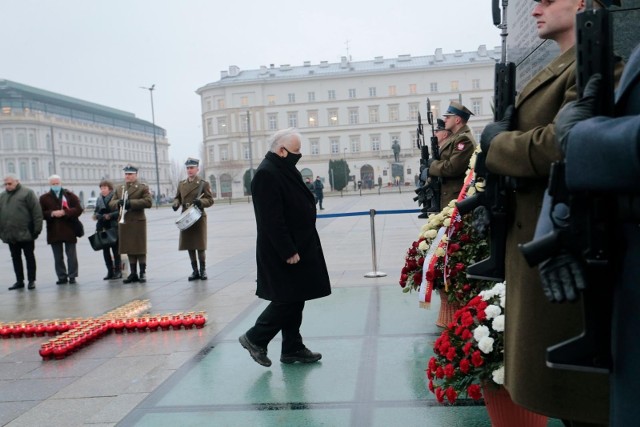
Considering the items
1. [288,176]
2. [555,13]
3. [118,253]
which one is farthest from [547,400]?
[118,253]

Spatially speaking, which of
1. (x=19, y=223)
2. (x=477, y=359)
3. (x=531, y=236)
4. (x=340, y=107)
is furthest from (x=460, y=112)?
(x=340, y=107)

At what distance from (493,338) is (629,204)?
1.91m

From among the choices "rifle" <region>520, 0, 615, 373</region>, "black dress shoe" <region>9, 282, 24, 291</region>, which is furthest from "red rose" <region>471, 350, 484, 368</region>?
"black dress shoe" <region>9, 282, 24, 291</region>

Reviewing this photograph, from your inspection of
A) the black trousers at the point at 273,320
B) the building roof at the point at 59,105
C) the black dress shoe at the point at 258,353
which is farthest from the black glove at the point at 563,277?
the building roof at the point at 59,105

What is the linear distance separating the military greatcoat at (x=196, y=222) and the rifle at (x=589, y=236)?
8.29m

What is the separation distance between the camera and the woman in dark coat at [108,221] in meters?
10.5

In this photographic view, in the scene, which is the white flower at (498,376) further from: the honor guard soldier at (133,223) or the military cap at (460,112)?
the honor guard soldier at (133,223)

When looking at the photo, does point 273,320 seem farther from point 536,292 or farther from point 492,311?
point 536,292

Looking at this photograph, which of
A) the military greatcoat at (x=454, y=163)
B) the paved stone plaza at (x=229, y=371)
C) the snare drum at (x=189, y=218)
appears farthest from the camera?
the snare drum at (x=189, y=218)

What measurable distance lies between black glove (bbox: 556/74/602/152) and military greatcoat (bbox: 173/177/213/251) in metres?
8.32

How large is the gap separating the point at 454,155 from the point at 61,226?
7.15 meters

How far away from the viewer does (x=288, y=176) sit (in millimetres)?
4766

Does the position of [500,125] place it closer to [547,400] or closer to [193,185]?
[547,400]

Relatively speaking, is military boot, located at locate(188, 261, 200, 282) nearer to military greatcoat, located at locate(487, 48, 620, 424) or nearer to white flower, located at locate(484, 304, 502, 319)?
white flower, located at locate(484, 304, 502, 319)
